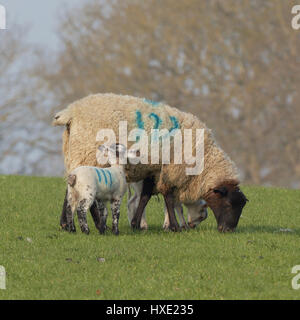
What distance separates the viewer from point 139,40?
32125mm

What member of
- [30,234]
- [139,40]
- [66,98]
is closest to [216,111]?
[139,40]

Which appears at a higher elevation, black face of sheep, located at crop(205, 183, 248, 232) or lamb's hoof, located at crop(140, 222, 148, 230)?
black face of sheep, located at crop(205, 183, 248, 232)

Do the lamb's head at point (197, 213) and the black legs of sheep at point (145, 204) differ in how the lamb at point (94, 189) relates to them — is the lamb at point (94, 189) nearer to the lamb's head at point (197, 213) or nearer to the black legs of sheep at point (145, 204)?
the black legs of sheep at point (145, 204)

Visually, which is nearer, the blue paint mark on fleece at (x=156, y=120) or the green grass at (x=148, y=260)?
the green grass at (x=148, y=260)

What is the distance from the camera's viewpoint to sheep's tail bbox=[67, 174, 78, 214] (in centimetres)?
1096

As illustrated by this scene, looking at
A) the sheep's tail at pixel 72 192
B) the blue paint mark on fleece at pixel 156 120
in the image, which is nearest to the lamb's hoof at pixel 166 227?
the blue paint mark on fleece at pixel 156 120

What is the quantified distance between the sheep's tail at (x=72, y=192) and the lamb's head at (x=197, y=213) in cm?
232

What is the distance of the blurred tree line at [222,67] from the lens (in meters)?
30.6

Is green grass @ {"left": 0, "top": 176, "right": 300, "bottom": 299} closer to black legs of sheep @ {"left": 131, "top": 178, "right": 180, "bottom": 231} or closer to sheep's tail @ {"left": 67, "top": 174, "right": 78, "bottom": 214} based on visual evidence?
black legs of sheep @ {"left": 131, "top": 178, "right": 180, "bottom": 231}

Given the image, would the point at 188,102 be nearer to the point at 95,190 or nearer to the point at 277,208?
the point at 277,208

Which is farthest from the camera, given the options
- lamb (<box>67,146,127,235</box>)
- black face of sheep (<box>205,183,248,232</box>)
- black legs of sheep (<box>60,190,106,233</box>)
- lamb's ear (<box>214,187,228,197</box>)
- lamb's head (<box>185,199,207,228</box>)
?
lamb's head (<box>185,199,207,228</box>)

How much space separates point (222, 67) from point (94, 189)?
68.4 feet

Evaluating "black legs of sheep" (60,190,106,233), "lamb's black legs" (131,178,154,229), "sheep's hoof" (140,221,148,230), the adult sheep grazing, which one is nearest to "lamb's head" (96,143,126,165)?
the adult sheep grazing

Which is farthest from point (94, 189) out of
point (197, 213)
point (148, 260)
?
point (197, 213)
